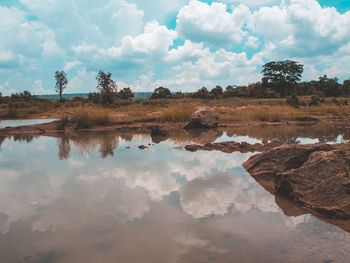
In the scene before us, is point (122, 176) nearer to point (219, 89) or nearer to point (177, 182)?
point (177, 182)

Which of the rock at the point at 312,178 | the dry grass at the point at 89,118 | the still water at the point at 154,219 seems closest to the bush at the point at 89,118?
the dry grass at the point at 89,118

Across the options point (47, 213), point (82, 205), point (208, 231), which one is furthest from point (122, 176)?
point (208, 231)

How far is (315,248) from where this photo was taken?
3266mm

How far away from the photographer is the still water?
320 centimetres

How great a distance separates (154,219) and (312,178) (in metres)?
2.82

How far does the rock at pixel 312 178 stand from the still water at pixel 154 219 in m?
0.23

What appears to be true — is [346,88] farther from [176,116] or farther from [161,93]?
[176,116]

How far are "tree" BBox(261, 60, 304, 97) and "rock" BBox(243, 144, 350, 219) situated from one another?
65.3m

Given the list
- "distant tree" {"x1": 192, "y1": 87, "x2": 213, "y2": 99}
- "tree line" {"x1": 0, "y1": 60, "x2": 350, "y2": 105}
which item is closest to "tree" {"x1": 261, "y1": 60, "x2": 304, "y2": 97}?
"tree line" {"x1": 0, "y1": 60, "x2": 350, "y2": 105}

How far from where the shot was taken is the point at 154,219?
160 inches

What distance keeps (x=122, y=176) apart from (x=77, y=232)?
2660 millimetres

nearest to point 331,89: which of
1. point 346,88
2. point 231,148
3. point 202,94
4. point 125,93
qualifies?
point 346,88

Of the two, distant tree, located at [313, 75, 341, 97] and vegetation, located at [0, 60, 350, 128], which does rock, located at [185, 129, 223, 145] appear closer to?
vegetation, located at [0, 60, 350, 128]

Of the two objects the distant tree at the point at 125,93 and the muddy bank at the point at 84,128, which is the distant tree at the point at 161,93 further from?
the muddy bank at the point at 84,128
